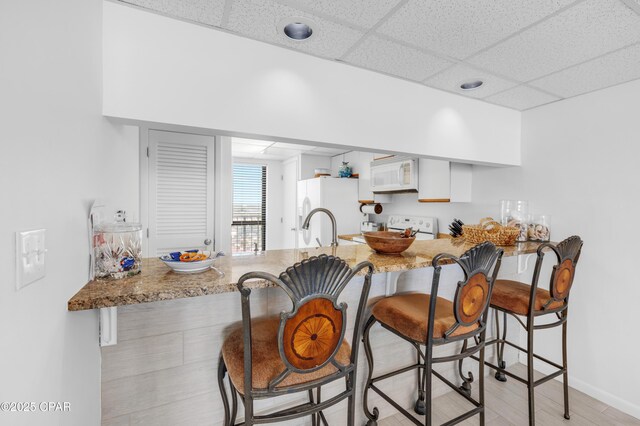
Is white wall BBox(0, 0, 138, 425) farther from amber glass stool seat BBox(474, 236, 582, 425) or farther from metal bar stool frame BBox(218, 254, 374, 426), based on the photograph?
amber glass stool seat BBox(474, 236, 582, 425)

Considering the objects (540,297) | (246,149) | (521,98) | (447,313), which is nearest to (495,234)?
(540,297)

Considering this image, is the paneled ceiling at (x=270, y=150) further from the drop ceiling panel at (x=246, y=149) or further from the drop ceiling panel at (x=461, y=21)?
the drop ceiling panel at (x=461, y=21)

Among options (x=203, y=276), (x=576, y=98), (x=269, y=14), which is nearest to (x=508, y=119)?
(x=576, y=98)

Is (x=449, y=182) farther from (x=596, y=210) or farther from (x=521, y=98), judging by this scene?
(x=596, y=210)

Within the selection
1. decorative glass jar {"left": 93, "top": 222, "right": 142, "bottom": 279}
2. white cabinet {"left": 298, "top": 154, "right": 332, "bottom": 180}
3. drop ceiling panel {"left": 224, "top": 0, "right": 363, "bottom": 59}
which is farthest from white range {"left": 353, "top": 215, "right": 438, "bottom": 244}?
decorative glass jar {"left": 93, "top": 222, "right": 142, "bottom": 279}

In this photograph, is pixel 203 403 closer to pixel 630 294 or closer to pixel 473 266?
pixel 473 266

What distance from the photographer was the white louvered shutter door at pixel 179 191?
102 inches

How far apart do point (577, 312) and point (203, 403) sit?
9.18ft

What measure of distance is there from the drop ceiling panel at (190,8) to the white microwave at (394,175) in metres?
2.60

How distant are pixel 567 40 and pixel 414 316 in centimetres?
167

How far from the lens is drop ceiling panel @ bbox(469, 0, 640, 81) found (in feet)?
4.61

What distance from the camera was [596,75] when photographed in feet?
6.72

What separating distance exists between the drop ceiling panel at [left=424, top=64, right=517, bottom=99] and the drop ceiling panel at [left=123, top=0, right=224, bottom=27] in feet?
4.73

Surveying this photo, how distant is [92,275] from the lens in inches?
47.8
